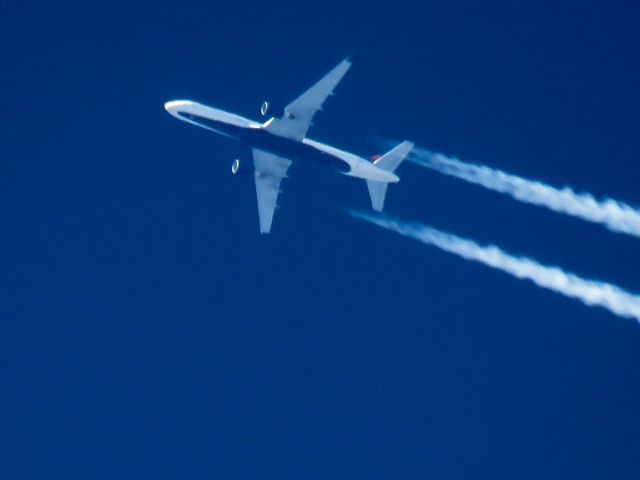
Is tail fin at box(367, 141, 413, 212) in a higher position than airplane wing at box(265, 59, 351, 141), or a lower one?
lower

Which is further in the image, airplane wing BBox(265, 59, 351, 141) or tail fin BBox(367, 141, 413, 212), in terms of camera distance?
tail fin BBox(367, 141, 413, 212)

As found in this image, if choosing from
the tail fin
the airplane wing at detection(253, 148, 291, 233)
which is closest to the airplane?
the tail fin

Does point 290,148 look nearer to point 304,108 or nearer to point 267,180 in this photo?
point 304,108

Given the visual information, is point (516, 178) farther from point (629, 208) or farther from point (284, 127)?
point (284, 127)

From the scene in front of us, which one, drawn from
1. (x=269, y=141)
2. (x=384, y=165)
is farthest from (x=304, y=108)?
(x=384, y=165)

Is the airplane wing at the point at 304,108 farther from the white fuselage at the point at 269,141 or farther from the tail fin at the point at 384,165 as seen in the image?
the tail fin at the point at 384,165

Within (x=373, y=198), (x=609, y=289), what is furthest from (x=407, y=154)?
(x=609, y=289)

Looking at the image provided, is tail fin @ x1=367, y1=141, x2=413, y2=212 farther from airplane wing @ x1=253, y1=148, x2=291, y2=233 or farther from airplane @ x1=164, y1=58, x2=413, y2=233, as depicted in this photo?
airplane wing @ x1=253, y1=148, x2=291, y2=233

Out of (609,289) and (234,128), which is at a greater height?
(234,128)
